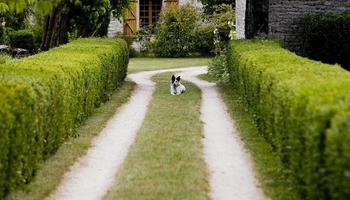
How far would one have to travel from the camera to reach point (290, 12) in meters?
21.2

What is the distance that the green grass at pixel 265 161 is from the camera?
752 centimetres

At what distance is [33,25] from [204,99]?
20.6m

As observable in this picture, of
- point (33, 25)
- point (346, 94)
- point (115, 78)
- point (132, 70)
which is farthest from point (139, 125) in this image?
point (33, 25)

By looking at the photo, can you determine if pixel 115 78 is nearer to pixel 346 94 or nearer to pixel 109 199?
pixel 109 199

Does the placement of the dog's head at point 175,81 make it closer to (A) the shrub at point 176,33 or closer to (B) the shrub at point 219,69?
(B) the shrub at point 219,69

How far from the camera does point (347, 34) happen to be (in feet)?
63.7

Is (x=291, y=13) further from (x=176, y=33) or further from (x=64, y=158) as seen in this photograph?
(x=64, y=158)

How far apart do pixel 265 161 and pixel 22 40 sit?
23772 millimetres

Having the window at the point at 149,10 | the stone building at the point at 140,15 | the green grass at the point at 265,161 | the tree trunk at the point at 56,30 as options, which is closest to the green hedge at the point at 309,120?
the green grass at the point at 265,161

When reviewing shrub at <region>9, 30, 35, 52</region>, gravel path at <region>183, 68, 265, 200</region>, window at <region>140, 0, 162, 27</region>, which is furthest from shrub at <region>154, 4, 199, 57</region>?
gravel path at <region>183, 68, 265, 200</region>

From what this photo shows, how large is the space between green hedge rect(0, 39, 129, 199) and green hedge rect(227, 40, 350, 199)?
→ 296 cm

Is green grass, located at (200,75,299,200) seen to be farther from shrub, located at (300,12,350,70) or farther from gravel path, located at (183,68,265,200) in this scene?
shrub, located at (300,12,350,70)

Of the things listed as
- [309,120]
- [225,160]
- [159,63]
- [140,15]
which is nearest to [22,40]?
[159,63]

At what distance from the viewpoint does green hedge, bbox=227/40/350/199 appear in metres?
5.12
